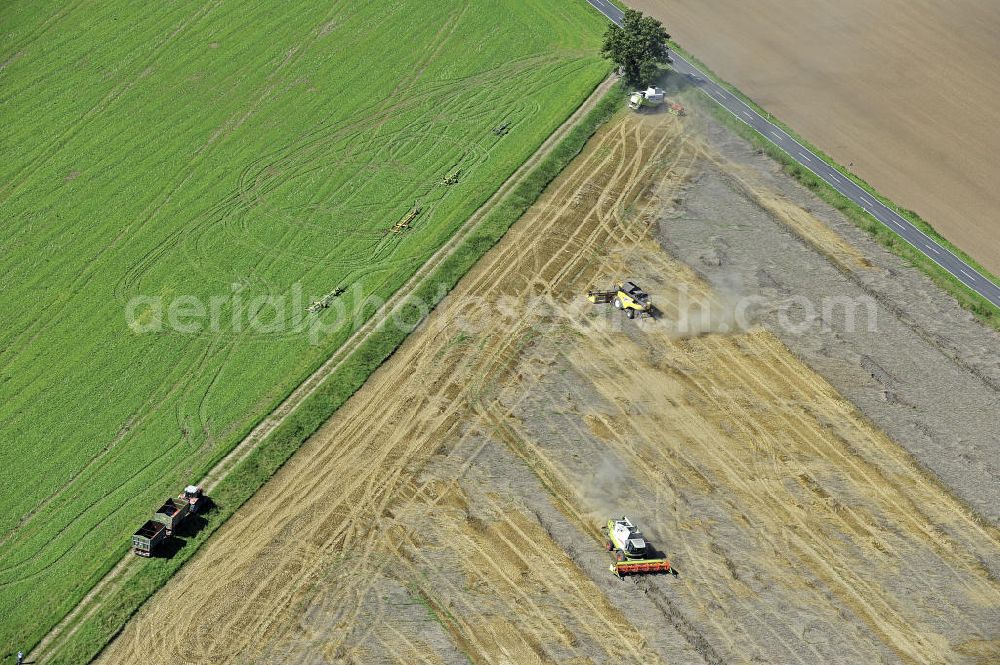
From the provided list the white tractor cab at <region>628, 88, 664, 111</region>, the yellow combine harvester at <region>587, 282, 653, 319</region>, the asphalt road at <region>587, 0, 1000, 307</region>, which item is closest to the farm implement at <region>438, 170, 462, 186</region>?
the yellow combine harvester at <region>587, 282, 653, 319</region>

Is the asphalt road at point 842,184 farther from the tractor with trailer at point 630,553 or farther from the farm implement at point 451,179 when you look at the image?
the tractor with trailer at point 630,553

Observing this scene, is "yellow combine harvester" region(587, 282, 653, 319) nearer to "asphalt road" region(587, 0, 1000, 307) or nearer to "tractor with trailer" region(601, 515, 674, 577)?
"tractor with trailer" region(601, 515, 674, 577)

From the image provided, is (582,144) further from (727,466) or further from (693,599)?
(693,599)

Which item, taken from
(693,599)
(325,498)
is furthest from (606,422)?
(325,498)

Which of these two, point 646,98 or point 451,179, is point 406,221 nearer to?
point 451,179

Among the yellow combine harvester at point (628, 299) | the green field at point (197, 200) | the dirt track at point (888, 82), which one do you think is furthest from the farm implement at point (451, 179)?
the dirt track at point (888, 82)

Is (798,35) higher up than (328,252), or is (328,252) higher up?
(798,35)


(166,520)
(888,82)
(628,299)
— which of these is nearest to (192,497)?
(166,520)

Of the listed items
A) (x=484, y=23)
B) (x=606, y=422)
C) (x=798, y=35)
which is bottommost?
(x=606, y=422)
